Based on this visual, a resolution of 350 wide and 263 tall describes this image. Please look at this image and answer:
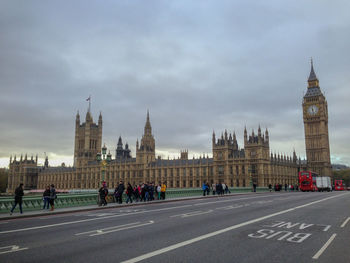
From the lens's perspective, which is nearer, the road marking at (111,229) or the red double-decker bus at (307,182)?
the road marking at (111,229)

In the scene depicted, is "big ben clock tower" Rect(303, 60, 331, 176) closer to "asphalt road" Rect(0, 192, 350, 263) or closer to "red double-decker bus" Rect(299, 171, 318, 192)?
"red double-decker bus" Rect(299, 171, 318, 192)

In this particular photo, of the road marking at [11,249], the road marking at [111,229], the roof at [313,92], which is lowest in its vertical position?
the road marking at [111,229]

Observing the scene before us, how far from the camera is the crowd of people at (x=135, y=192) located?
986 inches

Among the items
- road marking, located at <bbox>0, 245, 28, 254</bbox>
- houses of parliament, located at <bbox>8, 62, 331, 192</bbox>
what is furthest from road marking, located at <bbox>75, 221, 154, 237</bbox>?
houses of parliament, located at <bbox>8, 62, 331, 192</bbox>

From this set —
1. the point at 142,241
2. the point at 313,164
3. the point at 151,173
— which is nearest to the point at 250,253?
the point at 142,241

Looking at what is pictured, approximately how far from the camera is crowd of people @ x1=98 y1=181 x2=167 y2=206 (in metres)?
25.0

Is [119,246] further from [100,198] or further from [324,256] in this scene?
[100,198]

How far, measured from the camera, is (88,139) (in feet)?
496

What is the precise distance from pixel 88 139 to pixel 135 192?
127924 millimetres

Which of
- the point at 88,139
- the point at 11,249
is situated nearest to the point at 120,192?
the point at 11,249

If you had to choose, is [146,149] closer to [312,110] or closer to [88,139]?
[88,139]

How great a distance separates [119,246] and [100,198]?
16393mm

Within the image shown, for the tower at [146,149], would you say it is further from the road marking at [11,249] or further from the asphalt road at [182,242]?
the road marking at [11,249]

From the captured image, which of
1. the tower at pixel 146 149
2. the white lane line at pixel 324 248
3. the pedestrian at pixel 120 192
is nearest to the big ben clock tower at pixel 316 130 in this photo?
the tower at pixel 146 149
